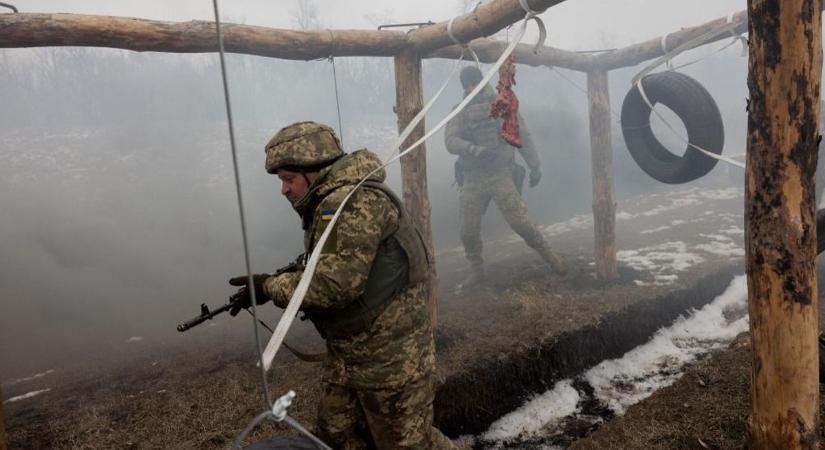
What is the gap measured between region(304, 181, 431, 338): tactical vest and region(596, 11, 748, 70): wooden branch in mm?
4630

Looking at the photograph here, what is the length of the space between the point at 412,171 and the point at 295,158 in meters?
2.62

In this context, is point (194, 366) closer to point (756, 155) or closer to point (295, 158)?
point (295, 158)

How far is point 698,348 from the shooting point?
17.4ft

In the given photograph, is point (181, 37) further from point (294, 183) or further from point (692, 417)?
point (692, 417)

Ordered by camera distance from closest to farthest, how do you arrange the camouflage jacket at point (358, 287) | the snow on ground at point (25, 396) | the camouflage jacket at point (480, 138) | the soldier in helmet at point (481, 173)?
the camouflage jacket at point (358, 287), the snow on ground at point (25, 396), the soldier in helmet at point (481, 173), the camouflage jacket at point (480, 138)

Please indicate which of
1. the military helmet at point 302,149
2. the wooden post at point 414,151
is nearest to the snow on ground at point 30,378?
the wooden post at point 414,151

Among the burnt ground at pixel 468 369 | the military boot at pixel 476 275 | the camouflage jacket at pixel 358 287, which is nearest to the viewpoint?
the camouflage jacket at pixel 358 287

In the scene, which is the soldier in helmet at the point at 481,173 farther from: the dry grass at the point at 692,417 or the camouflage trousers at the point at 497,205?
the dry grass at the point at 692,417

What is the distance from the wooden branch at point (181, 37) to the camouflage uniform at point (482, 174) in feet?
10.1

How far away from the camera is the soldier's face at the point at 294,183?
246 centimetres

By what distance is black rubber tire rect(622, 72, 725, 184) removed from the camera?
16.0ft

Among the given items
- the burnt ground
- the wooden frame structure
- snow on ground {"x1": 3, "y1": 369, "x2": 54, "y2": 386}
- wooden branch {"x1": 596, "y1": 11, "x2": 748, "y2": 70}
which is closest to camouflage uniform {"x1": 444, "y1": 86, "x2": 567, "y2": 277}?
the burnt ground

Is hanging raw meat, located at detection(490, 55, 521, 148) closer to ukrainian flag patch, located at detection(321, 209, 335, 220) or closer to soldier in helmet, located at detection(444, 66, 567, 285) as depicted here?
soldier in helmet, located at detection(444, 66, 567, 285)

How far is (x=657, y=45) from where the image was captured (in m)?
6.00
